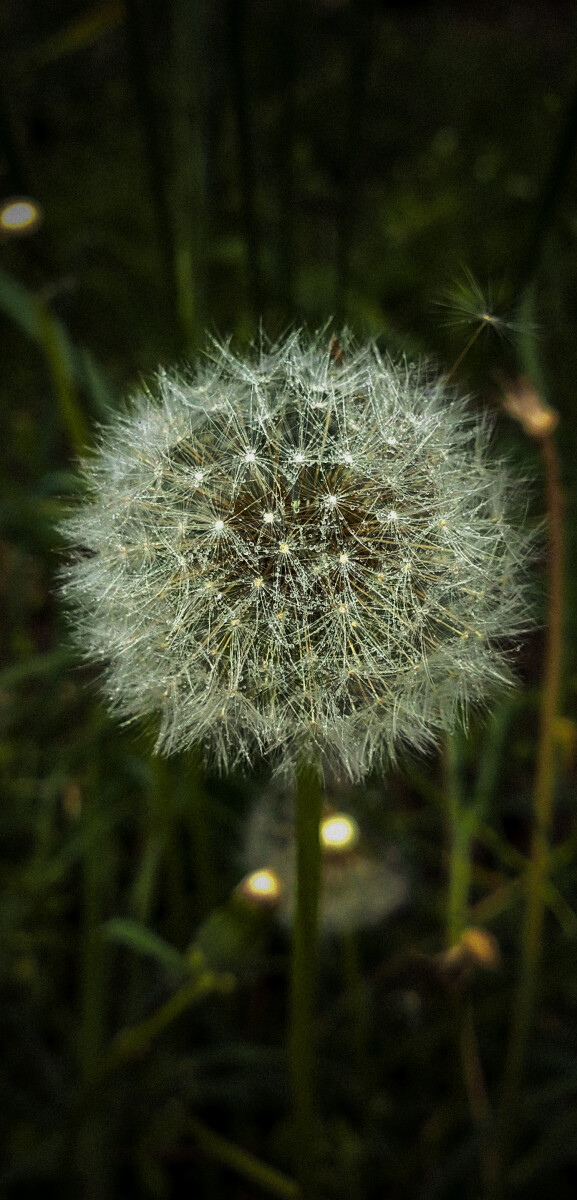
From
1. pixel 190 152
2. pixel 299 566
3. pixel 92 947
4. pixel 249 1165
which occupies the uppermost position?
pixel 190 152

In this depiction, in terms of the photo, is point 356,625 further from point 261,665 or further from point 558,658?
point 558,658

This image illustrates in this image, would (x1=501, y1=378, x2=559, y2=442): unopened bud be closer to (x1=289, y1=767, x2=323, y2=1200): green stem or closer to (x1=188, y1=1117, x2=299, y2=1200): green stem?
(x1=289, y1=767, x2=323, y2=1200): green stem

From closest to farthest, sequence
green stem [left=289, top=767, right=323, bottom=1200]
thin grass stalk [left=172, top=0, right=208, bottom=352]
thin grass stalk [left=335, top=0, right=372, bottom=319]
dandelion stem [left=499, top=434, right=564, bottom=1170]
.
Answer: green stem [left=289, top=767, right=323, bottom=1200], thin grass stalk [left=335, top=0, right=372, bottom=319], dandelion stem [left=499, top=434, right=564, bottom=1170], thin grass stalk [left=172, top=0, right=208, bottom=352]

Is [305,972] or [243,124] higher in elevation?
[243,124]

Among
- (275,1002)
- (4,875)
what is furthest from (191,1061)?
(4,875)

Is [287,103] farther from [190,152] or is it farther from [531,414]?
[190,152]

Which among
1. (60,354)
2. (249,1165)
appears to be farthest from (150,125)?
Answer: (249,1165)

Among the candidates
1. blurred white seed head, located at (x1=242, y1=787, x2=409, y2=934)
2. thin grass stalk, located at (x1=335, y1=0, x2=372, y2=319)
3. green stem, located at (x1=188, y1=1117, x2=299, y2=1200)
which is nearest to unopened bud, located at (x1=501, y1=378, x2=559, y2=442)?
thin grass stalk, located at (x1=335, y1=0, x2=372, y2=319)
